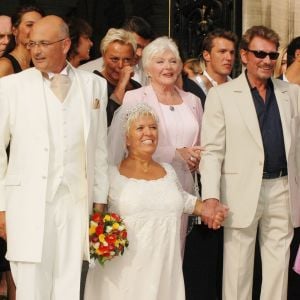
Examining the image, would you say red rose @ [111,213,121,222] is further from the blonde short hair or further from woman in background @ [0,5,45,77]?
the blonde short hair

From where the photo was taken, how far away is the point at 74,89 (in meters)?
6.42

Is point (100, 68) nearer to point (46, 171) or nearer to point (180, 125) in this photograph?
point (180, 125)

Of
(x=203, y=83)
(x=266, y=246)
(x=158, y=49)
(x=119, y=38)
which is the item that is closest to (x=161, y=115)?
(x=158, y=49)

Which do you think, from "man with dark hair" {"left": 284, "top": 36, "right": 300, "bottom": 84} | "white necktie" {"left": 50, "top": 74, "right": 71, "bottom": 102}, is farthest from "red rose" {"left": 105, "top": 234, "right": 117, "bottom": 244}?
"man with dark hair" {"left": 284, "top": 36, "right": 300, "bottom": 84}

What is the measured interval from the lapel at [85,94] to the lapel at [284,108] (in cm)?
140

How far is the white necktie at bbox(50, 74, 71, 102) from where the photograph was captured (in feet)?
20.9

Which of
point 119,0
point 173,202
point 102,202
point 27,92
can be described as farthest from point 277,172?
point 119,0

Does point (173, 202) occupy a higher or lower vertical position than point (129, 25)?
lower

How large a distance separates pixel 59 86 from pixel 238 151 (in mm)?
1390

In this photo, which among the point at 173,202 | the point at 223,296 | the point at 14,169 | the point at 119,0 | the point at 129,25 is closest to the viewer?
the point at 14,169

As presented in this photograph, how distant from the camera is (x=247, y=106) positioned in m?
7.01

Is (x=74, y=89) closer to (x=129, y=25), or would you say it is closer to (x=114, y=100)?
(x=114, y=100)

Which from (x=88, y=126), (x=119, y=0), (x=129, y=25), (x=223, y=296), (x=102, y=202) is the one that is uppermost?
(x=119, y=0)

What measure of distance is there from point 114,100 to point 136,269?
1453 millimetres
